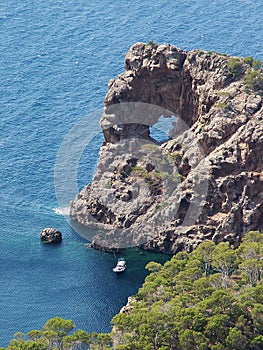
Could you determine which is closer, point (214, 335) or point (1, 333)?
point (214, 335)

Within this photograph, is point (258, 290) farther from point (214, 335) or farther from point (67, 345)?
point (67, 345)

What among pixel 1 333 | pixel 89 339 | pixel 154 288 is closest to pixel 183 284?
pixel 154 288

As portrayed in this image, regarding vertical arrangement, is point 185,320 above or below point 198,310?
below

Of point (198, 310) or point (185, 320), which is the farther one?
point (198, 310)

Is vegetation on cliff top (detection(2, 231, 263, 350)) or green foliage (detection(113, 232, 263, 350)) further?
green foliage (detection(113, 232, 263, 350))

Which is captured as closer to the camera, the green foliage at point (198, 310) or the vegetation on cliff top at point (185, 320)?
the vegetation on cliff top at point (185, 320)

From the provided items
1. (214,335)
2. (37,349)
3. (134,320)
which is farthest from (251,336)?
(37,349)

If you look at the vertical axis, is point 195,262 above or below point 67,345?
above
